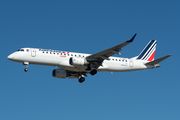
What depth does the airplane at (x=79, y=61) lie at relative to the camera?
41.6 m

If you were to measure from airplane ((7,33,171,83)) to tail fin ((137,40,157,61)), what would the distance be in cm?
118

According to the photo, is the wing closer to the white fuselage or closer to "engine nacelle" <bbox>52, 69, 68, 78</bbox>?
the white fuselage

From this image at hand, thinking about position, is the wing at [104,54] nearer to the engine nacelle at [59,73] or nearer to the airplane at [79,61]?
the airplane at [79,61]

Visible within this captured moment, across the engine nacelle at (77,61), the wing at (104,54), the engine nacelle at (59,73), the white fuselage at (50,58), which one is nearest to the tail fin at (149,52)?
the white fuselage at (50,58)

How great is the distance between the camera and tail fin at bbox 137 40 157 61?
165 ft

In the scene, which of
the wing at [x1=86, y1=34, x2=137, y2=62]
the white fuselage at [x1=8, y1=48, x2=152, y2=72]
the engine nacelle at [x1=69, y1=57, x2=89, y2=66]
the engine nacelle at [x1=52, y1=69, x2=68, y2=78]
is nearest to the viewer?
the wing at [x1=86, y1=34, x2=137, y2=62]

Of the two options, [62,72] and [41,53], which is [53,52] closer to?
[41,53]

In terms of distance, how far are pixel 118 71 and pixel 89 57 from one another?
18.6ft

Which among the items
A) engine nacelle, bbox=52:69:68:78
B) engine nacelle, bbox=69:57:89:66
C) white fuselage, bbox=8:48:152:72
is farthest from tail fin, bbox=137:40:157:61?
engine nacelle, bbox=52:69:68:78

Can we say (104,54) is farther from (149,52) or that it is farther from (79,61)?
(149,52)

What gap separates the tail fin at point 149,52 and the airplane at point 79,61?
118 centimetres

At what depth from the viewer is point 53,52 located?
139 feet

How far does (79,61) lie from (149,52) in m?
14.6

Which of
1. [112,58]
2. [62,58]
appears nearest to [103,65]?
[112,58]
